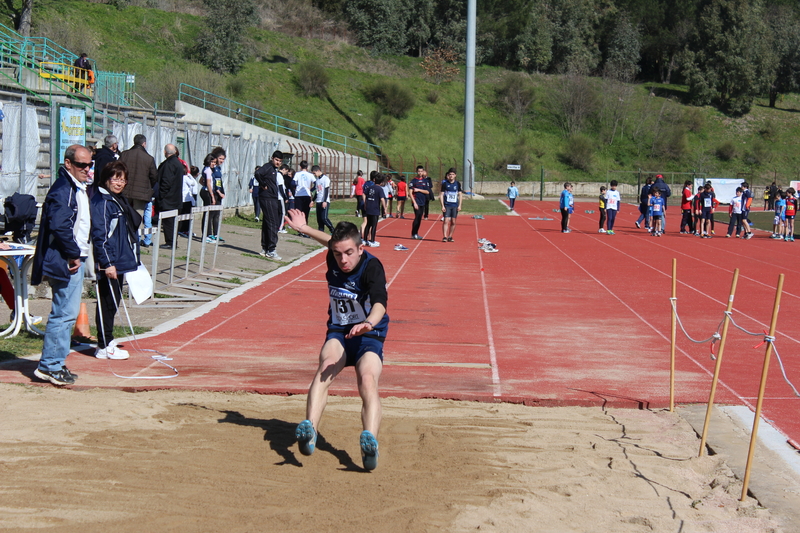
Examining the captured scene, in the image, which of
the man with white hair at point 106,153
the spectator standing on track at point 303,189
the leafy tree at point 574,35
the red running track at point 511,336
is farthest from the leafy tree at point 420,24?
the man with white hair at point 106,153

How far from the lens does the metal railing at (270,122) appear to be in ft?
155

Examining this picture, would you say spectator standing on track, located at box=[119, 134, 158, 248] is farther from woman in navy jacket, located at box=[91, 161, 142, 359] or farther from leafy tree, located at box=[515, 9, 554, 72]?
leafy tree, located at box=[515, 9, 554, 72]

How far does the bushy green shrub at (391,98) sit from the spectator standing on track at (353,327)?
62.6 metres

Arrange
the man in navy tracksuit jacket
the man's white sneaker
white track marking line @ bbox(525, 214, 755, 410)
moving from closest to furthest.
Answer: the man in navy tracksuit jacket
white track marking line @ bbox(525, 214, 755, 410)
the man's white sneaker

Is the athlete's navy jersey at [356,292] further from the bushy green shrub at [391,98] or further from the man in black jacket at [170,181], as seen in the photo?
the bushy green shrub at [391,98]

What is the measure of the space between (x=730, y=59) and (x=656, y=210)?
197 ft

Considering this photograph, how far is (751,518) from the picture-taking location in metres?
4.52

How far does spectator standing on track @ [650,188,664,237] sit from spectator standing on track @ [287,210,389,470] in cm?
2345

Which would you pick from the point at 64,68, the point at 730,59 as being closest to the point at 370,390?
the point at 64,68

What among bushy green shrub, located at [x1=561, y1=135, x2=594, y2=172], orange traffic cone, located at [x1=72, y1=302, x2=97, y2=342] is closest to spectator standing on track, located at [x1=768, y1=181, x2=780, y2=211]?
bushy green shrub, located at [x1=561, y1=135, x2=594, y2=172]

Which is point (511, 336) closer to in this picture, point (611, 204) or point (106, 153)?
point (106, 153)

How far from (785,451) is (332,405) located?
344cm

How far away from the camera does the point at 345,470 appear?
5.04 meters

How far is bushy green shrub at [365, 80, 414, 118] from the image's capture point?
67.1 metres
